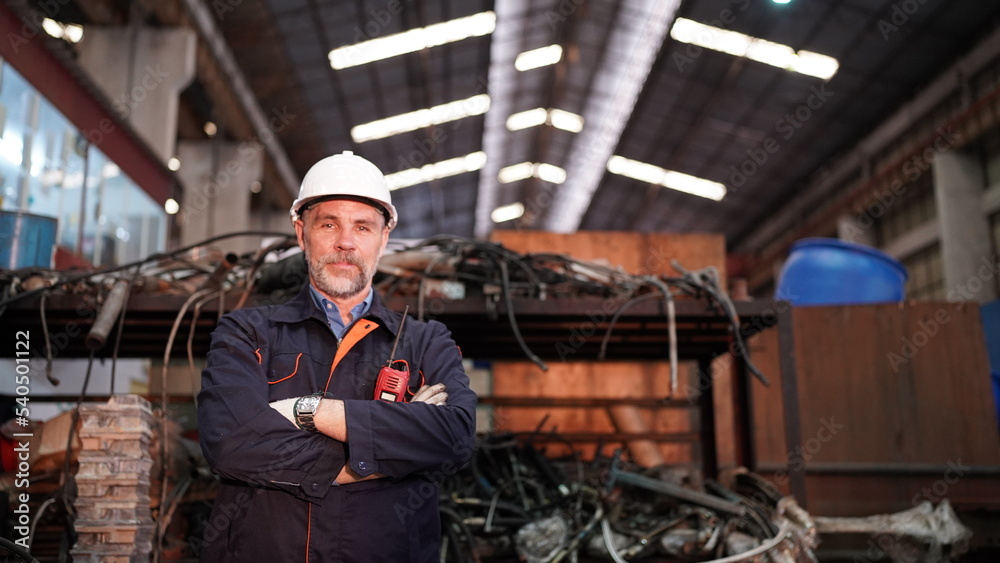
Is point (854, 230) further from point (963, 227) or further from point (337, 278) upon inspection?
point (337, 278)

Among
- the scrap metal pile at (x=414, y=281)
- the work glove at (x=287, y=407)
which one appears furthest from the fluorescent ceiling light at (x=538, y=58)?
the work glove at (x=287, y=407)

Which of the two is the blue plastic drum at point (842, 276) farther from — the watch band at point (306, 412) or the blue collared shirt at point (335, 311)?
the watch band at point (306, 412)

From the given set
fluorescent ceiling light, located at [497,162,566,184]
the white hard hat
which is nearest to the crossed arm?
the white hard hat

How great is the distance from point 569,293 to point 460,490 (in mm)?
1118

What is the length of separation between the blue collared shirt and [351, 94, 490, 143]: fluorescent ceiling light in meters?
12.5

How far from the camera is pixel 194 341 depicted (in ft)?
13.7

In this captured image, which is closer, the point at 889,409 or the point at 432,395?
the point at 432,395

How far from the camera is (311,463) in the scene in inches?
89.6

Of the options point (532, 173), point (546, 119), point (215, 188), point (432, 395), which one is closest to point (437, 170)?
point (546, 119)

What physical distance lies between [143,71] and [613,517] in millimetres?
8374

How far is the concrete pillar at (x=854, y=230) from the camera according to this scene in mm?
A: 14906

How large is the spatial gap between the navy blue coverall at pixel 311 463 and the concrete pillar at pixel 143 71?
751 cm

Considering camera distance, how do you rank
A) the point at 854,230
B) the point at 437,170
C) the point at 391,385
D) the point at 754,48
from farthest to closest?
the point at 437,170, the point at 854,230, the point at 754,48, the point at 391,385

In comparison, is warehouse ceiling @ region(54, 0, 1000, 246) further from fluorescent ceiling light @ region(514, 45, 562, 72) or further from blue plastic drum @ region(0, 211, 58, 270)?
blue plastic drum @ region(0, 211, 58, 270)
